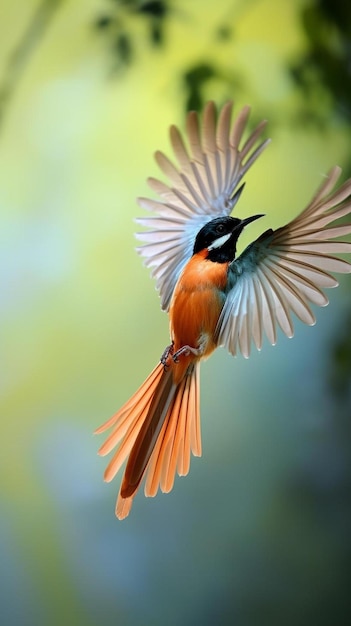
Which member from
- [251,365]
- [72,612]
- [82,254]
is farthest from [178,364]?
[72,612]

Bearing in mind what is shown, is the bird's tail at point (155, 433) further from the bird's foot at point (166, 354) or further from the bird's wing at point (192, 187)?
the bird's wing at point (192, 187)

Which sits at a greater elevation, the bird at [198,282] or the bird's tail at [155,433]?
the bird at [198,282]

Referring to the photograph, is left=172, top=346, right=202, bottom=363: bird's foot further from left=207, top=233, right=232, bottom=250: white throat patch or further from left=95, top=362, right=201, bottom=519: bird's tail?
left=207, top=233, right=232, bottom=250: white throat patch

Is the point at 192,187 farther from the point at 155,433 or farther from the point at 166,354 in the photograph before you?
the point at 155,433

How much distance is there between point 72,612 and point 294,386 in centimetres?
49

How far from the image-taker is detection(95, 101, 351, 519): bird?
3.40ft

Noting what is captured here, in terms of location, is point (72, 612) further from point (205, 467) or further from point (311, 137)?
point (311, 137)

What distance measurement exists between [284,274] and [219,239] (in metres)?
0.12

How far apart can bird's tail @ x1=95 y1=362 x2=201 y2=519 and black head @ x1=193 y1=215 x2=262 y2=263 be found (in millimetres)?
175

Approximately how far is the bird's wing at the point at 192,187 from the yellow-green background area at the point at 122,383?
0.10 ft

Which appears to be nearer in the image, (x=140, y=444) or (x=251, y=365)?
(x=140, y=444)

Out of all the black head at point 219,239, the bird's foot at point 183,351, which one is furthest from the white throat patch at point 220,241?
the bird's foot at point 183,351

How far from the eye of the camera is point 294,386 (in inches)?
46.4

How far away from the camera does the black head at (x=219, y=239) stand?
3.56 feet
